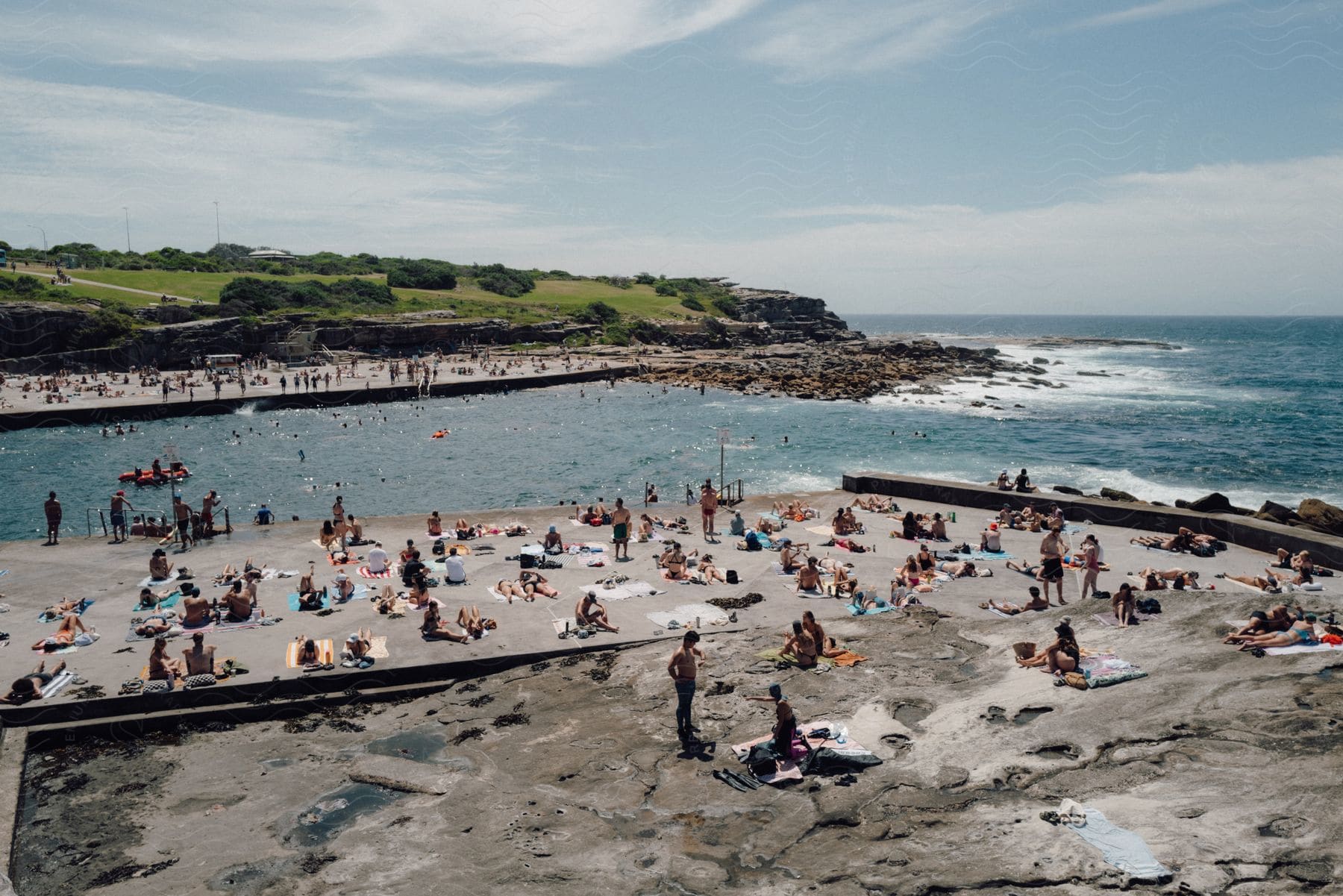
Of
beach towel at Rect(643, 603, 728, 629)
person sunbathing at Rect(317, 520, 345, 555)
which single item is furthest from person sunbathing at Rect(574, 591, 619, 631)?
person sunbathing at Rect(317, 520, 345, 555)

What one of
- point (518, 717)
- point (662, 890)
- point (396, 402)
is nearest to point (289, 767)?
point (518, 717)

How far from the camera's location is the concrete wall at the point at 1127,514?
17.5 metres

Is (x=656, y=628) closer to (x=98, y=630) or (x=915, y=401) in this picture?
(x=98, y=630)

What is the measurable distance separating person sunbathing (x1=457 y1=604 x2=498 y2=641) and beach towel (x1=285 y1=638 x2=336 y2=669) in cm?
200

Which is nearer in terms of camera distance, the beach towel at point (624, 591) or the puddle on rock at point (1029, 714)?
the puddle on rock at point (1029, 714)

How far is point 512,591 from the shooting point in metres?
15.7

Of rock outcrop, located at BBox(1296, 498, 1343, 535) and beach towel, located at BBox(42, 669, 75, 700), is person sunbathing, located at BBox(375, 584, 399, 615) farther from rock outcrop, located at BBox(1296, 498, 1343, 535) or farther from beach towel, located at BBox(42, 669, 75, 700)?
rock outcrop, located at BBox(1296, 498, 1343, 535)

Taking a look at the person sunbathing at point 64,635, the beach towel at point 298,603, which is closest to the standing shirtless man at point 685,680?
the beach towel at point 298,603

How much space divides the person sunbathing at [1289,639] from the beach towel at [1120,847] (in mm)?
4417

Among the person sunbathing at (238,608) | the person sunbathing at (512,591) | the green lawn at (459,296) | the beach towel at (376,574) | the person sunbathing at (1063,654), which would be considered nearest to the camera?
the person sunbathing at (1063,654)

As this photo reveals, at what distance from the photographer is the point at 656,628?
45.8 ft

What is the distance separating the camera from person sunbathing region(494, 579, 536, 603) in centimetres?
1555

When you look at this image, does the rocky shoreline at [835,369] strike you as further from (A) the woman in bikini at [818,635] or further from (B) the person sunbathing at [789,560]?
(A) the woman in bikini at [818,635]

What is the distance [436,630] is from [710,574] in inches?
213
